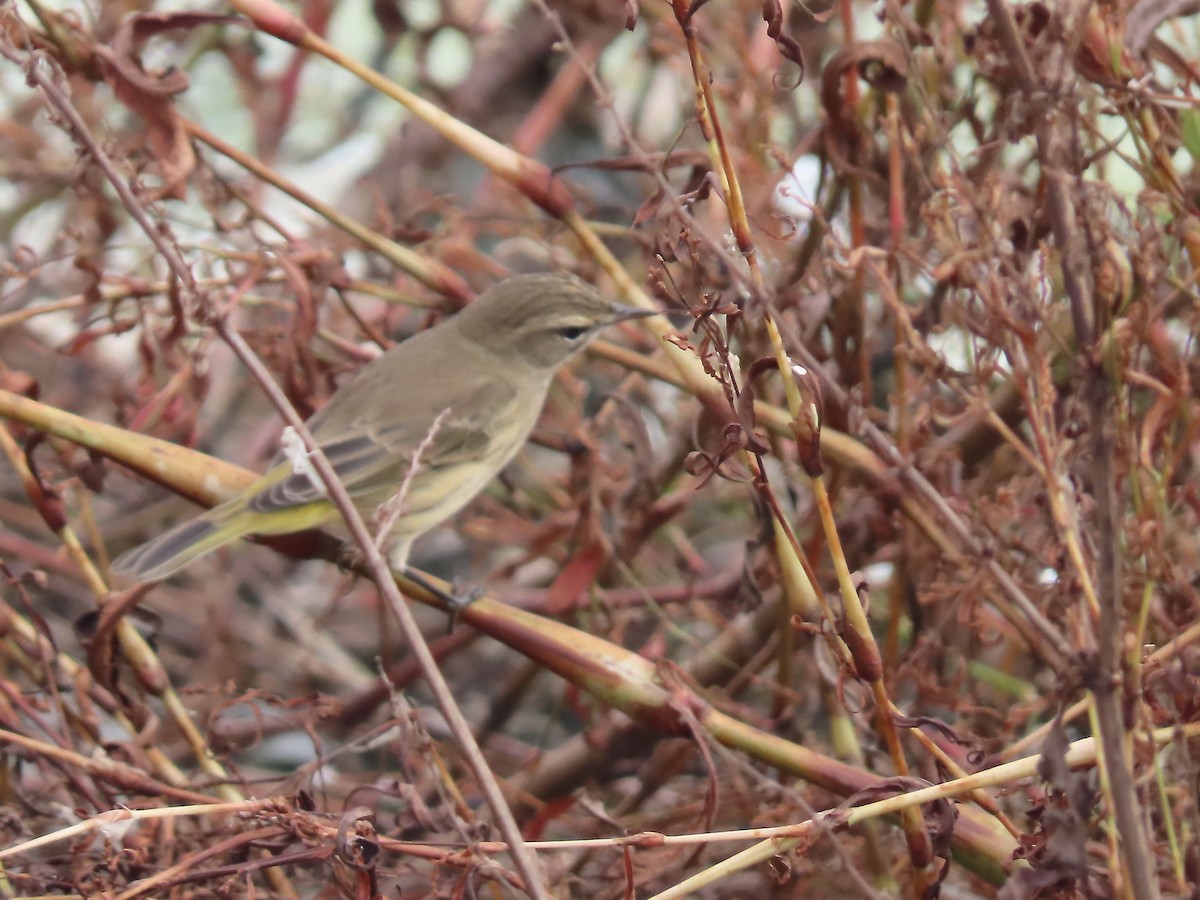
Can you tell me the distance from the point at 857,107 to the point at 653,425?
1.79 metres

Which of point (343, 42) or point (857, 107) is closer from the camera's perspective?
point (857, 107)

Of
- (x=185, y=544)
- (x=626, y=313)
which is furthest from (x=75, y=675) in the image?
(x=626, y=313)

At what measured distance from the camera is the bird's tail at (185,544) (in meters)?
2.79

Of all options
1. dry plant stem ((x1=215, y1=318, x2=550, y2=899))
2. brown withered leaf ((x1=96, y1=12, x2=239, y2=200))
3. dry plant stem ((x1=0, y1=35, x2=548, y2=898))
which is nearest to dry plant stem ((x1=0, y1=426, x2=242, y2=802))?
brown withered leaf ((x1=96, y1=12, x2=239, y2=200))

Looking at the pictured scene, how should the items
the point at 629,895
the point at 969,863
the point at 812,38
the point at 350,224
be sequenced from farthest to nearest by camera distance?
the point at 812,38 < the point at 350,224 < the point at 969,863 < the point at 629,895

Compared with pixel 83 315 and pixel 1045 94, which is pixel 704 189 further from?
pixel 83 315

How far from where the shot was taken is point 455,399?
3648 millimetres

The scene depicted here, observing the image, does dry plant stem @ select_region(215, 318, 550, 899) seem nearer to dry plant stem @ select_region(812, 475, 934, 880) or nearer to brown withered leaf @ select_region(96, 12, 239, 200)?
dry plant stem @ select_region(812, 475, 934, 880)

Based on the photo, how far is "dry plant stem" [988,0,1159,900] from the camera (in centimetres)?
128

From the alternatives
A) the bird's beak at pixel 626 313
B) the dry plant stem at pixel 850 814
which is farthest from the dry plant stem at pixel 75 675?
the bird's beak at pixel 626 313

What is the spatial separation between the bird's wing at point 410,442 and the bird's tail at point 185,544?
0.53m

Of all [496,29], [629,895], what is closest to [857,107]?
[629,895]

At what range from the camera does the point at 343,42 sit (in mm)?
5551

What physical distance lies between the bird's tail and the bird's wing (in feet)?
1.75
